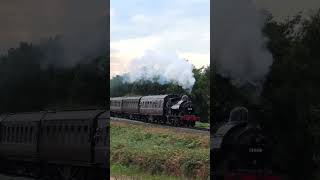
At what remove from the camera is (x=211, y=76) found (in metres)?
6.21

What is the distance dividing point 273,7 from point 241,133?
1.42m

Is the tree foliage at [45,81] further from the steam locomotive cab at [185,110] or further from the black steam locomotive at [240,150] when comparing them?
the black steam locomotive at [240,150]

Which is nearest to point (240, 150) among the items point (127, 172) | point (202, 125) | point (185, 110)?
point (202, 125)

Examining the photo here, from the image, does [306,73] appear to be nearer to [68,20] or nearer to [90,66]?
[90,66]

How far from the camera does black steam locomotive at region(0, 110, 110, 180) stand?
A: 7.04 metres

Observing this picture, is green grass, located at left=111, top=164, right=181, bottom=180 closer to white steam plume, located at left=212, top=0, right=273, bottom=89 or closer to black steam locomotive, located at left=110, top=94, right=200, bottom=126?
black steam locomotive, located at left=110, top=94, right=200, bottom=126

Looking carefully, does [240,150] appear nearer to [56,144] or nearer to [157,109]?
[157,109]

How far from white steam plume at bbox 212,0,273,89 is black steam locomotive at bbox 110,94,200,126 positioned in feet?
2.18

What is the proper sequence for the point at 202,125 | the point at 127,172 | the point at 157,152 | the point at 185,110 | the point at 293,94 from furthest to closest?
the point at 127,172
the point at 157,152
the point at 185,110
the point at 202,125
the point at 293,94

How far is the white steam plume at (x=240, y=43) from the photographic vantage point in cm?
600

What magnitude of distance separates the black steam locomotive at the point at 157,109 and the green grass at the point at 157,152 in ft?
0.45

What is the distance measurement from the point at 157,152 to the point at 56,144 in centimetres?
147

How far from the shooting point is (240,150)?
19.9ft

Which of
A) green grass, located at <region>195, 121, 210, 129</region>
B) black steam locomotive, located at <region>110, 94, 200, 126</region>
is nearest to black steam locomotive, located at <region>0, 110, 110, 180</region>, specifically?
black steam locomotive, located at <region>110, 94, 200, 126</region>
